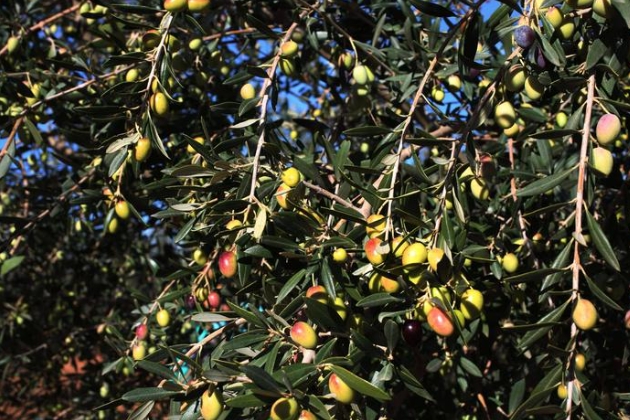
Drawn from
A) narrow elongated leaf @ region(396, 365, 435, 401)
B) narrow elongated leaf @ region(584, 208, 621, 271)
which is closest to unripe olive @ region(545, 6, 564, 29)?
narrow elongated leaf @ region(584, 208, 621, 271)

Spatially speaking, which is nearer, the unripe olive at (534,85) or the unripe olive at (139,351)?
the unripe olive at (534,85)

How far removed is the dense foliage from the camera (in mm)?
1044

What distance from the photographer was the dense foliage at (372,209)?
104cm

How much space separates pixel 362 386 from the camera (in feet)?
3.12

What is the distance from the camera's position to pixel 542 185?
1.17 meters

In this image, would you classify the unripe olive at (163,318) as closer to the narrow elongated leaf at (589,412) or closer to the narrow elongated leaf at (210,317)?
the narrow elongated leaf at (210,317)

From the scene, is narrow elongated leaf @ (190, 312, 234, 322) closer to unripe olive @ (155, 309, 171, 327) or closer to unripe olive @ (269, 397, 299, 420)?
unripe olive @ (269, 397, 299, 420)

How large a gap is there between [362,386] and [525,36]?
643 millimetres

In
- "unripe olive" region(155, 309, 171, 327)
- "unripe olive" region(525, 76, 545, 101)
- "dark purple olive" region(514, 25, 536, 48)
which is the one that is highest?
"dark purple olive" region(514, 25, 536, 48)

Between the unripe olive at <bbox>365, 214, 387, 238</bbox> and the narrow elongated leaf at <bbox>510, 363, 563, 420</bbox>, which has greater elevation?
the unripe olive at <bbox>365, 214, 387, 238</bbox>

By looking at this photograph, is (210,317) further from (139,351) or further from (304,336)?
(139,351)

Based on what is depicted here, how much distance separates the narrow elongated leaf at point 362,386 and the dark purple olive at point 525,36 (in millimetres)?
623

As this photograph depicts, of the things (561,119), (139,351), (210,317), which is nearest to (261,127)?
(210,317)

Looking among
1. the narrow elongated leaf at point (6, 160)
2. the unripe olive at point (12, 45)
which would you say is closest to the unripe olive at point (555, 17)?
the narrow elongated leaf at point (6, 160)
